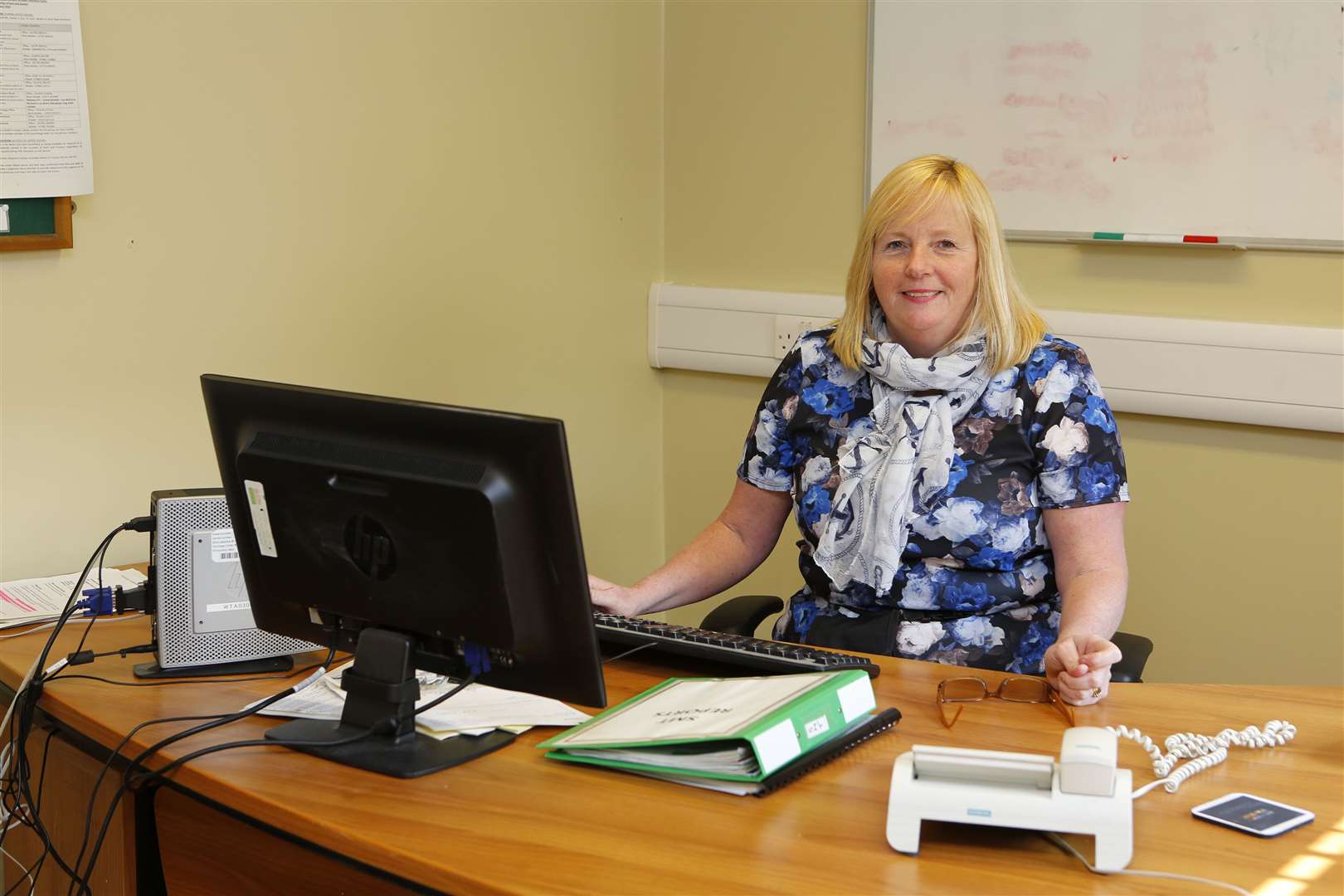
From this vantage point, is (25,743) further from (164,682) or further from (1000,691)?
(1000,691)

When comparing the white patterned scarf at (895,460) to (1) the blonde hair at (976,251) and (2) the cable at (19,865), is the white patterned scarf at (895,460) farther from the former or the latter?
(2) the cable at (19,865)

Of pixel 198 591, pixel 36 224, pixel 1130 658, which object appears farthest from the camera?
pixel 36 224

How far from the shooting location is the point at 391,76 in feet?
8.73

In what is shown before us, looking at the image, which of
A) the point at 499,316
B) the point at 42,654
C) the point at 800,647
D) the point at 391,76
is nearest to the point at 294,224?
the point at 391,76

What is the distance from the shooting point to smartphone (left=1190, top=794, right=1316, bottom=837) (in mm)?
1244

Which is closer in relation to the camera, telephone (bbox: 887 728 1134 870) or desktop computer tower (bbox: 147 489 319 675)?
telephone (bbox: 887 728 1134 870)

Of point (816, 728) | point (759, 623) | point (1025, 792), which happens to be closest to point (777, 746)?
point (816, 728)

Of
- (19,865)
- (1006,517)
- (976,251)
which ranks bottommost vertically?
(19,865)

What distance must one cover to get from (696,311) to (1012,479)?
140 centimetres

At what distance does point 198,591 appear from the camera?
5.67ft

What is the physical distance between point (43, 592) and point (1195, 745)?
169 cm

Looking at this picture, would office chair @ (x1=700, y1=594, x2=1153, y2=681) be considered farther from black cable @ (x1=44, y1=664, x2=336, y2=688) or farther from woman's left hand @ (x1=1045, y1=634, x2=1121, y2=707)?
black cable @ (x1=44, y1=664, x2=336, y2=688)

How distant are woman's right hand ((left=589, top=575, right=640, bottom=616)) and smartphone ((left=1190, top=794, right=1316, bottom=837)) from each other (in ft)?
2.95

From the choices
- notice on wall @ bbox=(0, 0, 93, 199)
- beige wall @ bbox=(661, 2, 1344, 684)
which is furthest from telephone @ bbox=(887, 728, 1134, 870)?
notice on wall @ bbox=(0, 0, 93, 199)
